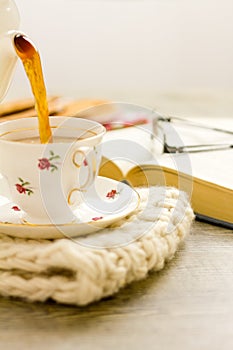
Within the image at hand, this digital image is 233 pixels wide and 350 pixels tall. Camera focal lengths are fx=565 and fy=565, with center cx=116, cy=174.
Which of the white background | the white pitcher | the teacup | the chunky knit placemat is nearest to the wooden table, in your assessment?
the chunky knit placemat

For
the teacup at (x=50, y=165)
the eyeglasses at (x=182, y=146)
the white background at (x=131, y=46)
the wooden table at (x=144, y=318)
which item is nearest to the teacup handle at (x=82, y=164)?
the teacup at (x=50, y=165)

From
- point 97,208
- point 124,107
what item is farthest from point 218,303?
point 124,107

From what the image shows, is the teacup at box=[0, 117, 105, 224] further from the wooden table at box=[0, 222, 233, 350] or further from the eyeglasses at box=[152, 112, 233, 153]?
the eyeglasses at box=[152, 112, 233, 153]

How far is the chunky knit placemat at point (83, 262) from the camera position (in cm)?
50

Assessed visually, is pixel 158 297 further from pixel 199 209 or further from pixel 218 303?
pixel 199 209

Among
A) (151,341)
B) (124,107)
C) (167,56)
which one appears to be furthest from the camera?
(167,56)

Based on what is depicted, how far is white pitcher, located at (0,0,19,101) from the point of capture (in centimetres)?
65

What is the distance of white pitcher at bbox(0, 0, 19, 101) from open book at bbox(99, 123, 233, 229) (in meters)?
0.21

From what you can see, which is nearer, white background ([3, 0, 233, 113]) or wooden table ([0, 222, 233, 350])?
wooden table ([0, 222, 233, 350])

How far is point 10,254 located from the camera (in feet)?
1.76

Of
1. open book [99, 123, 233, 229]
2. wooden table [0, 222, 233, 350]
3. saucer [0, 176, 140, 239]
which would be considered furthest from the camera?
open book [99, 123, 233, 229]

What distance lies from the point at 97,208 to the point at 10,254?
0.49 feet

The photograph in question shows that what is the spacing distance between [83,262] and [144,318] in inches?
2.9

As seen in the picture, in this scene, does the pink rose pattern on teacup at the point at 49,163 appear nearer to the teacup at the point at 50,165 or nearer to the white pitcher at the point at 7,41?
the teacup at the point at 50,165
